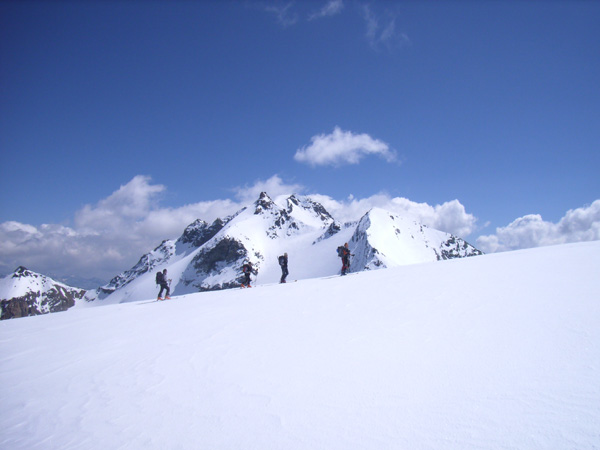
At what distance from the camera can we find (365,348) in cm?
621

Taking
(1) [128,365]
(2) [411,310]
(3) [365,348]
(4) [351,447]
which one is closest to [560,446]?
(4) [351,447]

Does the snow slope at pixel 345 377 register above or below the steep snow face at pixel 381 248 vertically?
below

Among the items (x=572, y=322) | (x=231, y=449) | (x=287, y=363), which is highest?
(x=572, y=322)

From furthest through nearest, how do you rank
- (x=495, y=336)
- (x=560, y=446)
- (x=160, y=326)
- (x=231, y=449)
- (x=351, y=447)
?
(x=160, y=326), (x=495, y=336), (x=231, y=449), (x=351, y=447), (x=560, y=446)

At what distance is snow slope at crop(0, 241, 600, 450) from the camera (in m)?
3.69

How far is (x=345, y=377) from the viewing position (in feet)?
17.0

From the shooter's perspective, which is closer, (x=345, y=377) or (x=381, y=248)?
(x=345, y=377)

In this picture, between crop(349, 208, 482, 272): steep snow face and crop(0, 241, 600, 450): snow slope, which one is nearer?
crop(0, 241, 600, 450): snow slope

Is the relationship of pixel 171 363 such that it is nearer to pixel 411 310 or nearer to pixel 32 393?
pixel 32 393

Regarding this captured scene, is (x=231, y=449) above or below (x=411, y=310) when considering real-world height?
below

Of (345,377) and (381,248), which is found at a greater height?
(381,248)

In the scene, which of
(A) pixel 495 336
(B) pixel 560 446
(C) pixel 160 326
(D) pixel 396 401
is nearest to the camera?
(B) pixel 560 446

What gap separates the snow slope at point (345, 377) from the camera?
369 centimetres

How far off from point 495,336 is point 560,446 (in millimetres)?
3025
